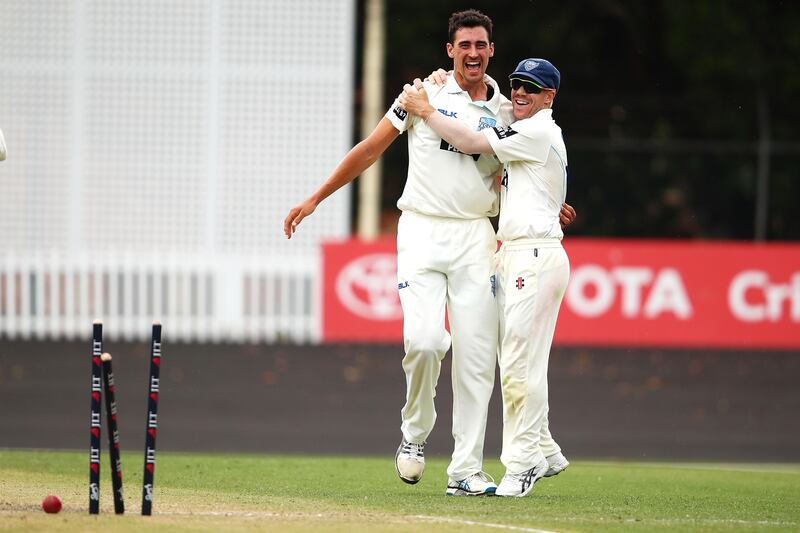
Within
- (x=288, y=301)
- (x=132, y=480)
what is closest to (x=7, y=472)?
(x=132, y=480)

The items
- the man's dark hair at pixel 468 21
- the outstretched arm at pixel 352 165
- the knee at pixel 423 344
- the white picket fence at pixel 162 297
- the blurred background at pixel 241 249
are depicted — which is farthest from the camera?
the white picket fence at pixel 162 297

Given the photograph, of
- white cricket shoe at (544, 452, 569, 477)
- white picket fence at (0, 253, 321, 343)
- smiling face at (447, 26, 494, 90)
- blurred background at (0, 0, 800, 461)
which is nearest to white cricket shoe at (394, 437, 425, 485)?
white cricket shoe at (544, 452, 569, 477)

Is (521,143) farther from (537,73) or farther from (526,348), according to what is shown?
(526,348)

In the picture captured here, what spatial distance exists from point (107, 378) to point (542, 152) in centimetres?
269

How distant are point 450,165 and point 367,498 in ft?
6.19

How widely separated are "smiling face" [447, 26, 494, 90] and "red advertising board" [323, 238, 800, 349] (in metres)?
10.5

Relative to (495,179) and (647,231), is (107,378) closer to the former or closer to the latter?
(495,179)

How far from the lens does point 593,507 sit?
7633mm

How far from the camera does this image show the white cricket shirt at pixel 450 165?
794 cm

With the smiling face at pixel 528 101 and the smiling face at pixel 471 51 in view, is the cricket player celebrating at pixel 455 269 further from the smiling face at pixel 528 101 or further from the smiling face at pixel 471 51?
the smiling face at pixel 528 101

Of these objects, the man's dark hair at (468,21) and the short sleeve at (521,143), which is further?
the man's dark hair at (468,21)

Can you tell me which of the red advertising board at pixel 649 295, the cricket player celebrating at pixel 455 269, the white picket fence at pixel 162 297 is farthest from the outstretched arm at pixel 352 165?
the white picket fence at pixel 162 297

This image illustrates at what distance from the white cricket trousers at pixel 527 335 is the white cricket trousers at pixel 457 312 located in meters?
0.14

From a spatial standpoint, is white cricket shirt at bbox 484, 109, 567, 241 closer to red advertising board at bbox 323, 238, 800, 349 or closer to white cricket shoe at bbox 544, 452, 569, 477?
white cricket shoe at bbox 544, 452, 569, 477
